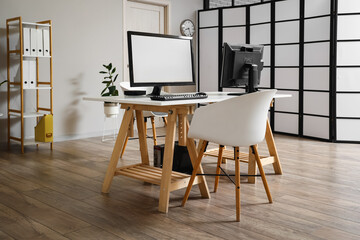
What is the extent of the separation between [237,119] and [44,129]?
280 centimetres

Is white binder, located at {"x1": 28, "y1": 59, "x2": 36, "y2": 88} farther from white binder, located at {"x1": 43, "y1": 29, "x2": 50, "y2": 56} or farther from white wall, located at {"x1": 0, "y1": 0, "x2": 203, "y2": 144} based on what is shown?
white wall, located at {"x1": 0, "y1": 0, "x2": 203, "y2": 144}

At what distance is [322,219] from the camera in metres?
2.40

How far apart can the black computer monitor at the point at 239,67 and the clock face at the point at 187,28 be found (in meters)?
3.34

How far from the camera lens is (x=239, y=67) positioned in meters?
3.31

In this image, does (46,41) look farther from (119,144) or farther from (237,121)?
(237,121)

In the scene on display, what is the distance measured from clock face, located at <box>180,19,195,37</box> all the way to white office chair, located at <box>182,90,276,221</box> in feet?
13.9

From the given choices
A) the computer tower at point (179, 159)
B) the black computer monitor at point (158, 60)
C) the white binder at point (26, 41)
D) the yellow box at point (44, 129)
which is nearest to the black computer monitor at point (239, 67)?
the black computer monitor at point (158, 60)

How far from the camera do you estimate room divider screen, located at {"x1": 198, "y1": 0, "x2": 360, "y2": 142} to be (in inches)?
195

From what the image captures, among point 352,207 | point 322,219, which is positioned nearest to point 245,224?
point 322,219

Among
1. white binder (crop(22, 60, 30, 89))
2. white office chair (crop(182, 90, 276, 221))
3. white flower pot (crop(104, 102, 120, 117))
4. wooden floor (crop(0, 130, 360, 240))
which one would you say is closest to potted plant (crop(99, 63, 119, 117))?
white flower pot (crop(104, 102, 120, 117))

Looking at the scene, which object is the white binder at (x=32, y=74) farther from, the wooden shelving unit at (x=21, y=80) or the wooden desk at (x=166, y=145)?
the wooden desk at (x=166, y=145)

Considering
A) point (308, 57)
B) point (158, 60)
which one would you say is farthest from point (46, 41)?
point (308, 57)

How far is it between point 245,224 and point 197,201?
0.51 meters

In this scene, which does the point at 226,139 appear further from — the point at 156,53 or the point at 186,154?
the point at 186,154
